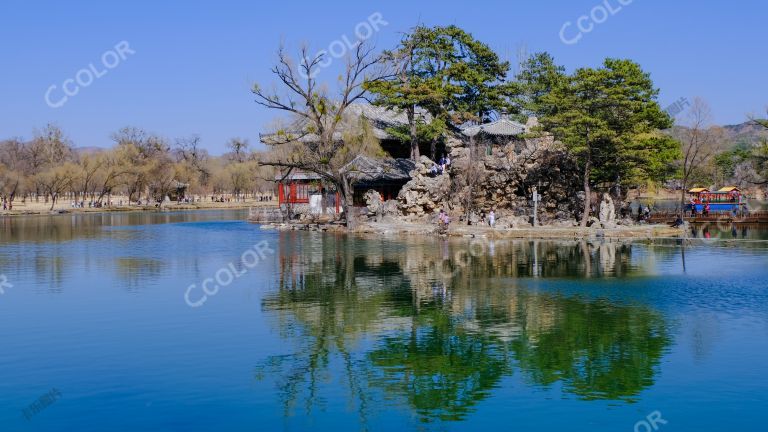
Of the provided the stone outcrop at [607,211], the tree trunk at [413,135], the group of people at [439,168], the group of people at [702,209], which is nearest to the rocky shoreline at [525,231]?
the stone outcrop at [607,211]

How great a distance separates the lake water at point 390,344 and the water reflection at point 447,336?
8 centimetres

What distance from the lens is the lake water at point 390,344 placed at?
14977 millimetres

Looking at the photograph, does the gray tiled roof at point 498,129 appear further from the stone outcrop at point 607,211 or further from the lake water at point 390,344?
the lake water at point 390,344

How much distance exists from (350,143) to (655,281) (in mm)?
35471

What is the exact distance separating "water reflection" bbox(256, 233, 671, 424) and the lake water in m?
0.08

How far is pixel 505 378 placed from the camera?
17.0 meters

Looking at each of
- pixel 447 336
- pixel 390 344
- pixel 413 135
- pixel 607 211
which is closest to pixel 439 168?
pixel 413 135

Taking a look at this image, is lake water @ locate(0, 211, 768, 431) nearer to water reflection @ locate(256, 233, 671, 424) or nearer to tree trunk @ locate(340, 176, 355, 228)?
water reflection @ locate(256, 233, 671, 424)

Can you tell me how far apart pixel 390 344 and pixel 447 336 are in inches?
72.9

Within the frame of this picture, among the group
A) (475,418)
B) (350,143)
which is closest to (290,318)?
(475,418)

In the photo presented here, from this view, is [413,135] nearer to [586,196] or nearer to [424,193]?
[424,193]

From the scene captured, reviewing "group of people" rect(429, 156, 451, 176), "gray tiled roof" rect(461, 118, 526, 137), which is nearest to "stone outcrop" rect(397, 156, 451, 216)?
"group of people" rect(429, 156, 451, 176)

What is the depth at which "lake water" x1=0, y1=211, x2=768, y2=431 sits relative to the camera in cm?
1498

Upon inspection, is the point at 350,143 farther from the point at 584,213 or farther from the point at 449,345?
the point at 449,345
